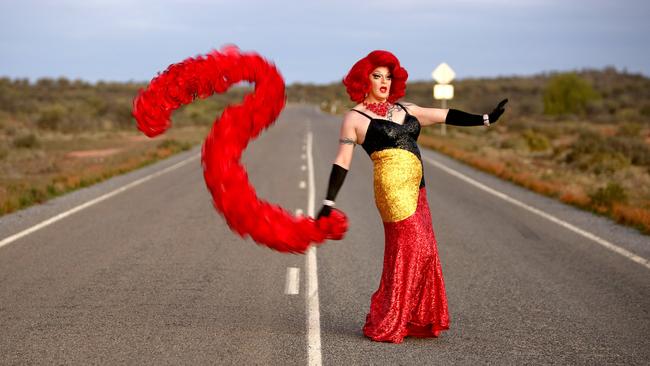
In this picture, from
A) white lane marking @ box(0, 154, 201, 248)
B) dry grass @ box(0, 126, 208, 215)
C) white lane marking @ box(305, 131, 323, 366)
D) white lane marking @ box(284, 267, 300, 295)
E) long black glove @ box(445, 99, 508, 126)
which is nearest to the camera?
white lane marking @ box(305, 131, 323, 366)

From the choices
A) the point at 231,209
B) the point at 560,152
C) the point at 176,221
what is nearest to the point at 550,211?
the point at 176,221

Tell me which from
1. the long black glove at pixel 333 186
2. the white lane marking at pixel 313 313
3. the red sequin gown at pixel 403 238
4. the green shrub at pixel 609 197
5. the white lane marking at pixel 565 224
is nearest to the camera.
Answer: the long black glove at pixel 333 186

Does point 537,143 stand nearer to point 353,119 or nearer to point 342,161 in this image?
point 353,119

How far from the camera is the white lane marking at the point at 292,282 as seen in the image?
7850mm

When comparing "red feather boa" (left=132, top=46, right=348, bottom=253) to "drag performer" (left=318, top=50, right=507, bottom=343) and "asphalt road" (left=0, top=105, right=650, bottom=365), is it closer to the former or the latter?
"drag performer" (left=318, top=50, right=507, bottom=343)

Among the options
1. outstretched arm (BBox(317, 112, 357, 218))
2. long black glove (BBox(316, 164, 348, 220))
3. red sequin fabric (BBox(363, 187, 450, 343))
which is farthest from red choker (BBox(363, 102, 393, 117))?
red sequin fabric (BBox(363, 187, 450, 343))

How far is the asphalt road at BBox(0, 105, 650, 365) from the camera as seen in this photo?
586cm

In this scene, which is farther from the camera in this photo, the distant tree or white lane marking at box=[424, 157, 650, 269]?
the distant tree

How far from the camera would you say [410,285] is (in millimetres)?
5879

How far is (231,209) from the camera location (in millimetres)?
5332

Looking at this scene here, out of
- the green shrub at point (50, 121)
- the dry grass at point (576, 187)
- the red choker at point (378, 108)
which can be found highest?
the red choker at point (378, 108)

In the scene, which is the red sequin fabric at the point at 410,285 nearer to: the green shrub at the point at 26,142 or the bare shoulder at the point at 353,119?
the bare shoulder at the point at 353,119

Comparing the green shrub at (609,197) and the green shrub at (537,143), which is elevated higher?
the green shrub at (609,197)

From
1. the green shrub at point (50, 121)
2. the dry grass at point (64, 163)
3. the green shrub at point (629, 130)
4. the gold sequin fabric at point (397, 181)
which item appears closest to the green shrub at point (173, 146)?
the dry grass at point (64, 163)
